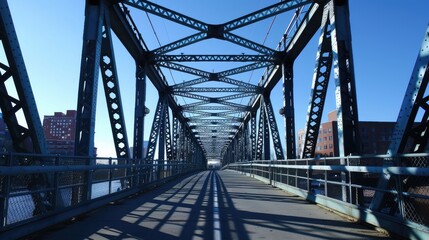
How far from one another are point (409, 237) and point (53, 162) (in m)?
6.75

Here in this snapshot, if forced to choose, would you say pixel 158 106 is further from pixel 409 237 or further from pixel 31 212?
pixel 409 237

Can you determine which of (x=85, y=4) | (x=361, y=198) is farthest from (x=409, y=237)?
(x=85, y=4)

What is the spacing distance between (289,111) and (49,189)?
15.9 m

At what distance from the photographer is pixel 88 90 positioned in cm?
1248

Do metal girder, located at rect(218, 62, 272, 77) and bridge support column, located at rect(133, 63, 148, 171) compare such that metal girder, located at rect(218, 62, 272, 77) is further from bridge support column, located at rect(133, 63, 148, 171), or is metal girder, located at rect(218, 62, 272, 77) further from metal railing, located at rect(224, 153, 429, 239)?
metal railing, located at rect(224, 153, 429, 239)

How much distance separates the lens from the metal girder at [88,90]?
478 inches

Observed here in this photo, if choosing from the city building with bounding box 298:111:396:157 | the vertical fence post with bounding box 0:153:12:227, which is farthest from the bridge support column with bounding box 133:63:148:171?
the city building with bounding box 298:111:396:157

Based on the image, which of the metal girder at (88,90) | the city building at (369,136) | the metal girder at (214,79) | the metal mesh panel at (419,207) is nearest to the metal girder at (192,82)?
the metal girder at (214,79)

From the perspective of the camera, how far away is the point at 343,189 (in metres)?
9.20

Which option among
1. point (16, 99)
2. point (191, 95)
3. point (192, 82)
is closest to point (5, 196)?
point (16, 99)

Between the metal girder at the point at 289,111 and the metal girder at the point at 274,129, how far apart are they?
364 cm

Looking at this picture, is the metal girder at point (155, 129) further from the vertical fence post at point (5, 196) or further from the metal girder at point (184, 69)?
the vertical fence post at point (5, 196)

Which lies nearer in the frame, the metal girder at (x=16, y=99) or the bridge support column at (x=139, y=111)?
the metal girder at (x=16, y=99)

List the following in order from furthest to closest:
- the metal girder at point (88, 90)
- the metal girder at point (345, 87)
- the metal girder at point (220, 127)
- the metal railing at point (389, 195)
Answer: the metal girder at point (220, 127) → the metal girder at point (88, 90) → the metal girder at point (345, 87) → the metal railing at point (389, 195)
